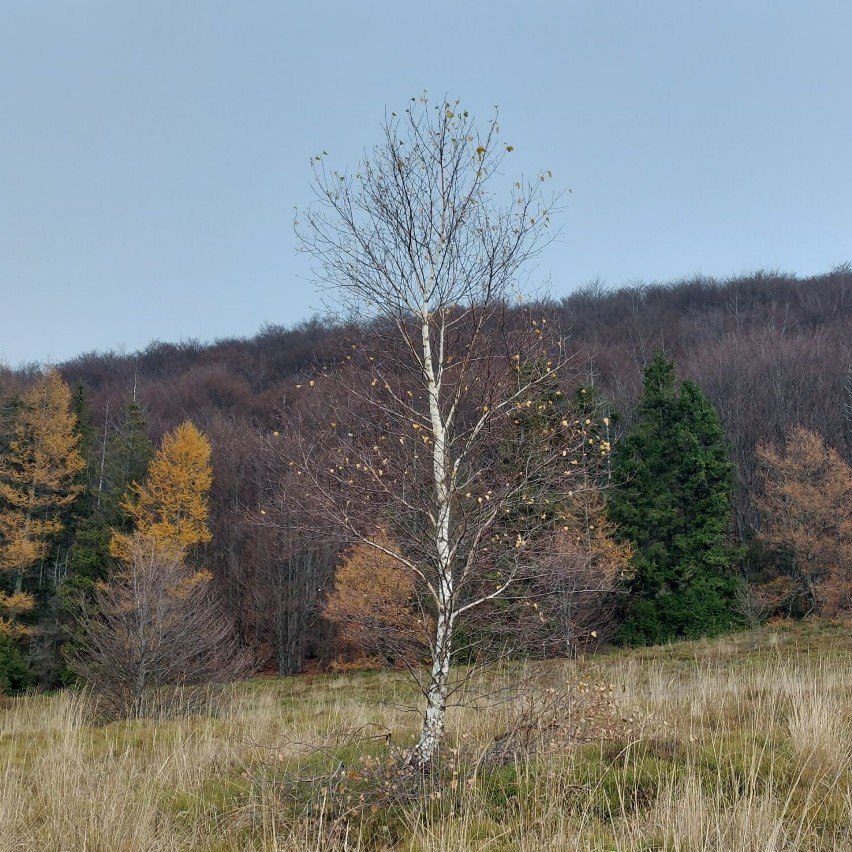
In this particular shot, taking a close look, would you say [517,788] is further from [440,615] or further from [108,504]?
[108,504]

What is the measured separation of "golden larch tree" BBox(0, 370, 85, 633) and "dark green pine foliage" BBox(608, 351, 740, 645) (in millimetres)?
21887

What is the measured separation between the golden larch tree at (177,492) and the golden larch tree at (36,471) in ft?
11.5

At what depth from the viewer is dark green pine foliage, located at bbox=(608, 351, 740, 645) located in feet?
81.4

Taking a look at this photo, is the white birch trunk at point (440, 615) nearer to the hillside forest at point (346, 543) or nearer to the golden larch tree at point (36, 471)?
the hillside forest at point (346, 543)

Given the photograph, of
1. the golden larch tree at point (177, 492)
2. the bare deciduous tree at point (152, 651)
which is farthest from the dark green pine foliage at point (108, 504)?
the bare deciduous tree at point (152, 651)

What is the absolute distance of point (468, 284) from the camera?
520cm

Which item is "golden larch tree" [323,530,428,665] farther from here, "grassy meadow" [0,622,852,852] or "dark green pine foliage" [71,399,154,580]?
"dark green pine foliage" [71,399,154,580]

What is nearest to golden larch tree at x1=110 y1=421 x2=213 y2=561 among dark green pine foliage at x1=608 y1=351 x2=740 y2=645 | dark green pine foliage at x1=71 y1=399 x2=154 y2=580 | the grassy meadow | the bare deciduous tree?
dark green pine foliage at x1=71 y1=399 x2=154 y2=580

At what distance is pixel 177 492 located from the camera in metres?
25.6

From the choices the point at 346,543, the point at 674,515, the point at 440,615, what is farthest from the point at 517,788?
the point at 674,515

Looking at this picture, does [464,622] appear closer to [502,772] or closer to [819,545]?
[502,772]

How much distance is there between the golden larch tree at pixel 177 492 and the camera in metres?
25.0

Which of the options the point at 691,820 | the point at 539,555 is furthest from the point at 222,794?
the point at 691,820

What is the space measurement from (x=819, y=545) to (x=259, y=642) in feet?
78.2
